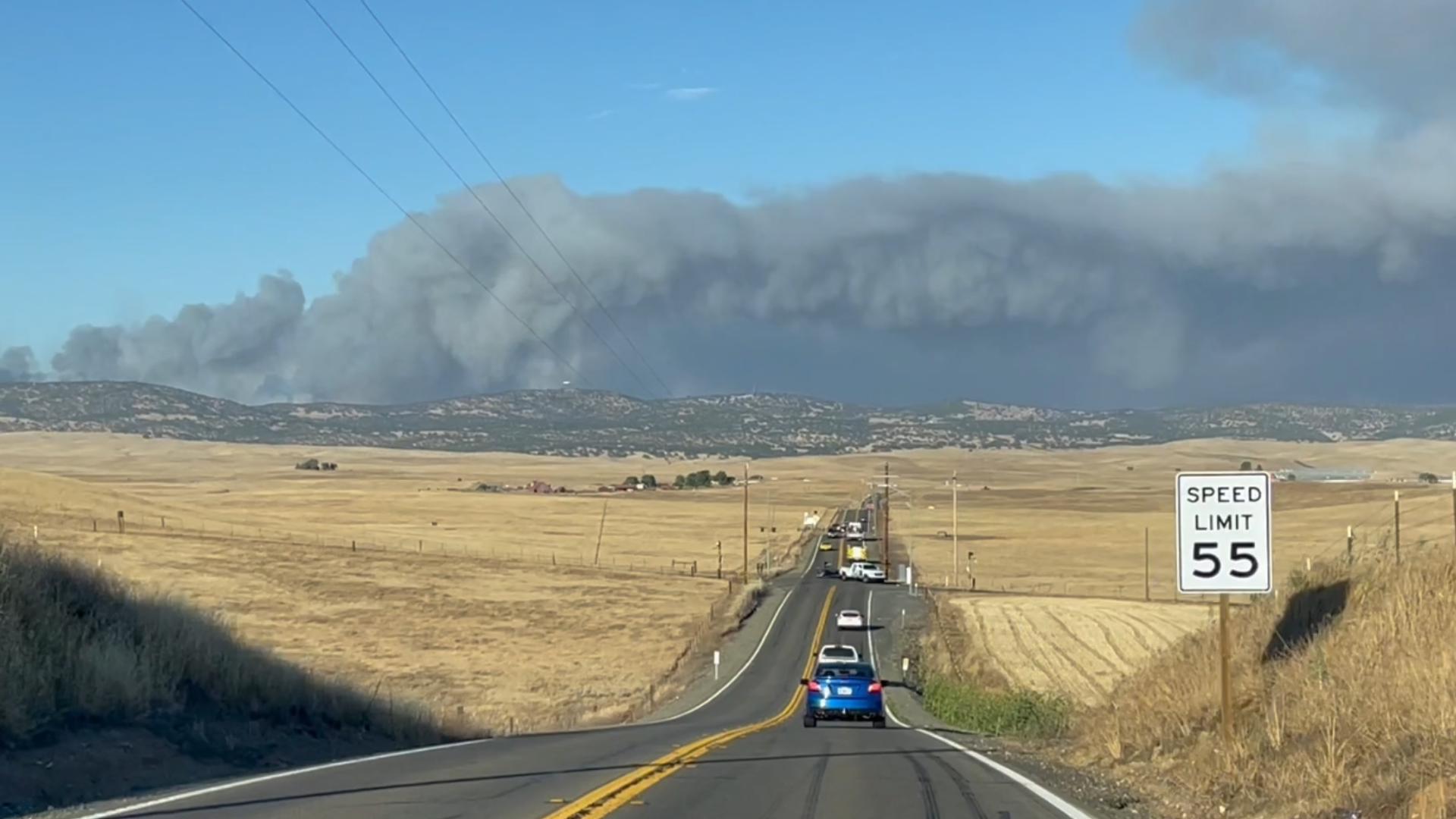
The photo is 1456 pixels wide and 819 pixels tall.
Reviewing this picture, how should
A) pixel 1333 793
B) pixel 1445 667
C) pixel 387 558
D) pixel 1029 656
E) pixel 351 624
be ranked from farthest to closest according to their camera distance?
pixel 387 558 → pixel 351 624 → pixel 1029 656 → pixel 1445 667 → pixel 1333 793

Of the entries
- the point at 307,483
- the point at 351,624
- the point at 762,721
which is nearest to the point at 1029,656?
the point at 762,721

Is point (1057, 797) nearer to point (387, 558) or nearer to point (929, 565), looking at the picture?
point (387, 558)

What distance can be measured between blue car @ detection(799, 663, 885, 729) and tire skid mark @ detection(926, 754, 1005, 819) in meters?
12.5

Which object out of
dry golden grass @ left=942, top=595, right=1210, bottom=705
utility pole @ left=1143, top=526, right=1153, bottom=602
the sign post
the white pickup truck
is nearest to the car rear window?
dry golden grass @ left=942, top=595, right=1210, bottom=705

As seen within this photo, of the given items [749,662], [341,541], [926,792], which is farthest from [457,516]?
[926,792]

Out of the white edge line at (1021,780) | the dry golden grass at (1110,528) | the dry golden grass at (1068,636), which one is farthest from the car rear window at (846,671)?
the dry golden grass at (1110,528)

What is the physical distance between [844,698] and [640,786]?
60.3ft

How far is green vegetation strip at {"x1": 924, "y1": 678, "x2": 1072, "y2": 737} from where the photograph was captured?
27984 millimetres

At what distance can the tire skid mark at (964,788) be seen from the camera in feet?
46.2

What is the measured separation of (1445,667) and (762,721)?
3018 centimetres

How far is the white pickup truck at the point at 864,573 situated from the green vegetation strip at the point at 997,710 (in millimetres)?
54226

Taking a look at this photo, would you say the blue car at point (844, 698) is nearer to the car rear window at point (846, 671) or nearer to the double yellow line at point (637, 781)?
the car rear window at point (846, 671)

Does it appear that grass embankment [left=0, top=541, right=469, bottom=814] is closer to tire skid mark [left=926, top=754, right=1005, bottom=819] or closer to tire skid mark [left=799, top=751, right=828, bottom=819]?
tire skid mark [left=799, top=751, right=828, bottom=819]

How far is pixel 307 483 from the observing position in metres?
197
